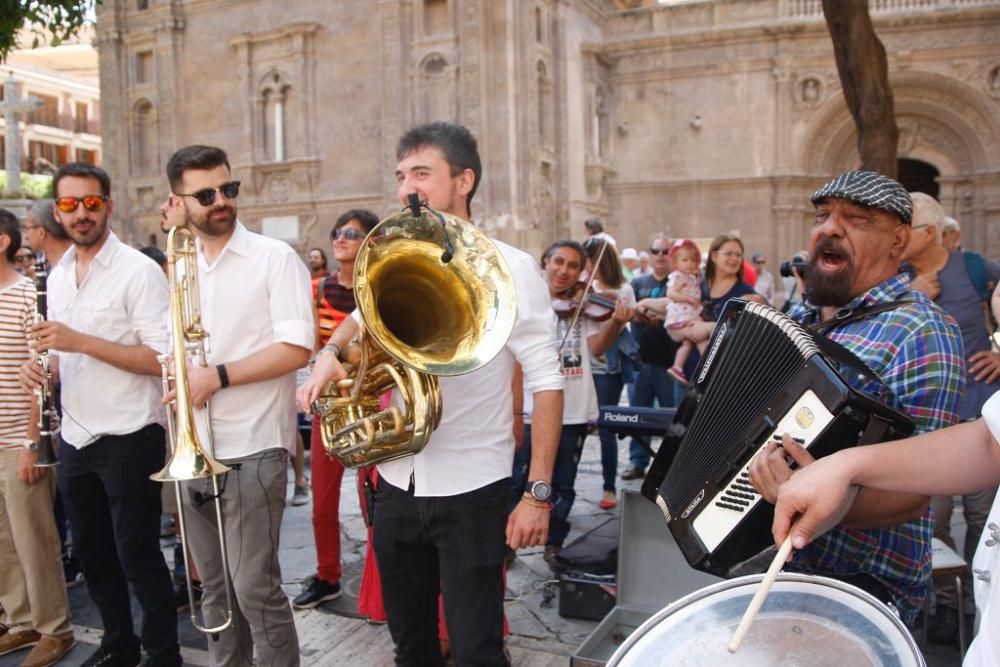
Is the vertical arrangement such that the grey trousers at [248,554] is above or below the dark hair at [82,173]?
below

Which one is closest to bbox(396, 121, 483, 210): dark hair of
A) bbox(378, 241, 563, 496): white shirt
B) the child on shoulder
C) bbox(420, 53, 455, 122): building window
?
bbox(378, 241, 563, 496): white shirt

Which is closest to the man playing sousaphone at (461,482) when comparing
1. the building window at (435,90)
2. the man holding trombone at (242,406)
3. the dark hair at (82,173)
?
the man holding trombone at (242,406)

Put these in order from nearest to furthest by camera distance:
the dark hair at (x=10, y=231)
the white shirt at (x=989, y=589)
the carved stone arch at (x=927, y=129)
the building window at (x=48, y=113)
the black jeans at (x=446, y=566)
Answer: the white shirt at (x=989, y=589) → the black jeans at (x=446, y=566) → the dark hair at (x=10, y=231) → the carved stone arch at (x=927, y=129) → the building window at (x=48, y=113)

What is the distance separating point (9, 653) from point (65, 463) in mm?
1133

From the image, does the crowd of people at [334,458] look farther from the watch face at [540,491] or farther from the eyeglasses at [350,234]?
the eyeglasses at [350,234]

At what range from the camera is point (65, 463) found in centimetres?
336

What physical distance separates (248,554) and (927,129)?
18.9 meters

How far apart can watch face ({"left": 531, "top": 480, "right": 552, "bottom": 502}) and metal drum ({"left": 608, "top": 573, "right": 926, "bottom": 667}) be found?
936mm

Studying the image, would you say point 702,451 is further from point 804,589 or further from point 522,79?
point 522,79

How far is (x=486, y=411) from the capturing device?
2.49 m

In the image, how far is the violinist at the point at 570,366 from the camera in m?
4.73

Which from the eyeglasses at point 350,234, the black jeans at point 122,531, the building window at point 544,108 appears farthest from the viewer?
the building window at point 544,108

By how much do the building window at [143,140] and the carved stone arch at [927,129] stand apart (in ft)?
49.5

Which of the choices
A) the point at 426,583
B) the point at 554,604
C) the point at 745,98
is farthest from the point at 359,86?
the point at 426,583
